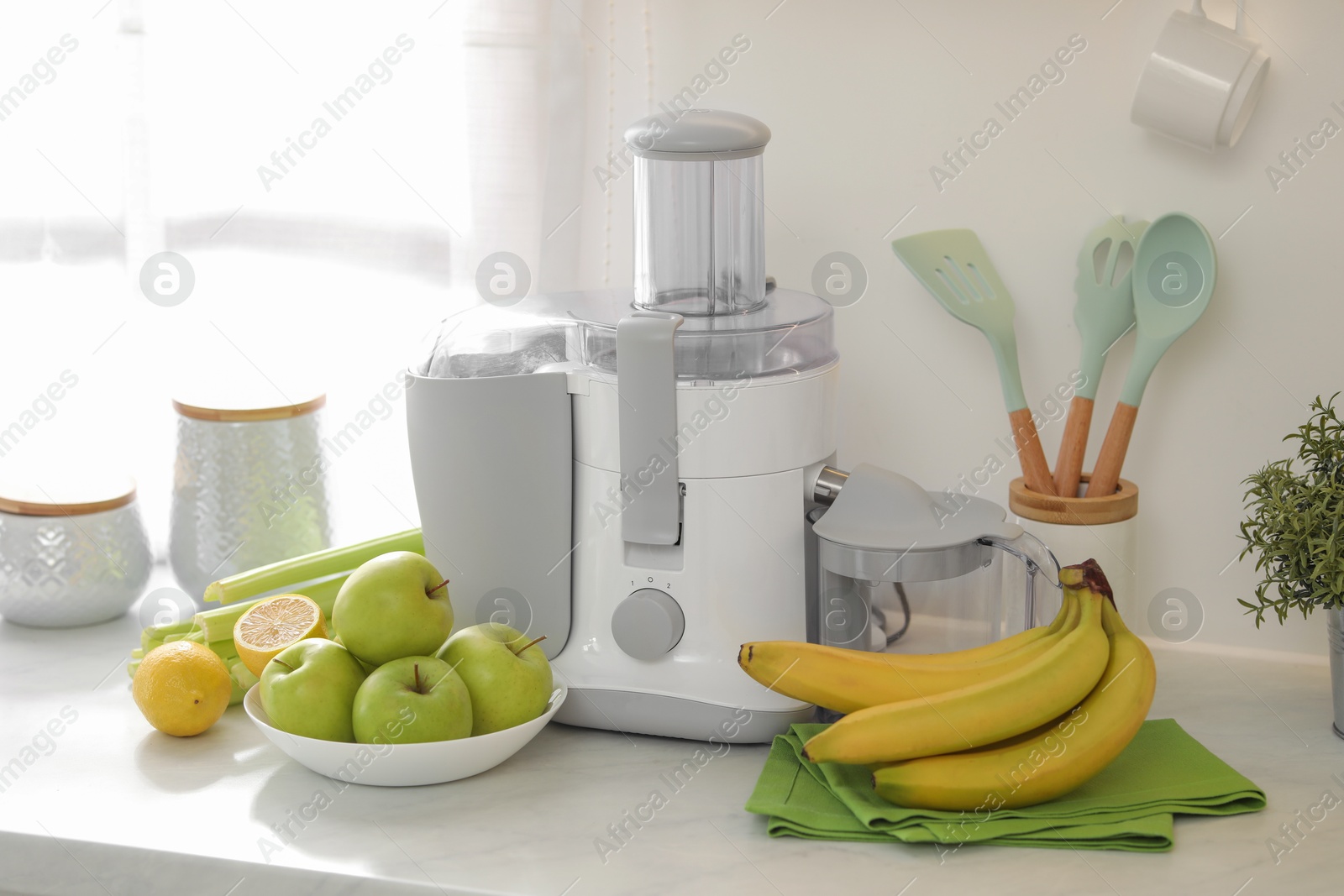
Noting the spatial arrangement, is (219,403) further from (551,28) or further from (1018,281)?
(1018,281)

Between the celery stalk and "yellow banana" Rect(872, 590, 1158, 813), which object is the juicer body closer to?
"yellow banana" Rect(872, 590, 1158, 813)

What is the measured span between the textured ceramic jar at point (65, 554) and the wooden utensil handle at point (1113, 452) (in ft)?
3.11

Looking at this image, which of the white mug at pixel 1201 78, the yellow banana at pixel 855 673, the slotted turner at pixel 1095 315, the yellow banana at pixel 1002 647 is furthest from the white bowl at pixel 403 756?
the white mug at pixel 1201 78

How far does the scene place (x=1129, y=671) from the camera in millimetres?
810

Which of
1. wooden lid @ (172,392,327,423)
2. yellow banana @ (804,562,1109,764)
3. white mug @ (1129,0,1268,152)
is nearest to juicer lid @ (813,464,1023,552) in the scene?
yellow banana @ (804,562,1109,764)

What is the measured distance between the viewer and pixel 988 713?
0.79 metres

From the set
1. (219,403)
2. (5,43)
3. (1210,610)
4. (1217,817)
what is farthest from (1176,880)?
(5,43)

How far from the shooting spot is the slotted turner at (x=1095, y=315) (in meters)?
1.05

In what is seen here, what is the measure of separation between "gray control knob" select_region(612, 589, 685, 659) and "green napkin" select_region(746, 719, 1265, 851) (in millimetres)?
115

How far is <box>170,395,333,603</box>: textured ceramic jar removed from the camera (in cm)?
120

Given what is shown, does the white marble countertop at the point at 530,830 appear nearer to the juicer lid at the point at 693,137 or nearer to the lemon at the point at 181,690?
the lemon at the point at 181,690

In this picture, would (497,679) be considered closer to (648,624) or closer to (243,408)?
(648,624)

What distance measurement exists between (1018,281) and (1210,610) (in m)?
0.36

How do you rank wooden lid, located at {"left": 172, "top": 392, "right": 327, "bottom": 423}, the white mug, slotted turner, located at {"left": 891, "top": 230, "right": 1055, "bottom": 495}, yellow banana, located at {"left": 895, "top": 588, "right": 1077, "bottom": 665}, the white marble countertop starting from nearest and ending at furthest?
the white marble countertop
yellow banana, located at {"left": 895, "top": 588, "right": 1077, "bottom": 665}
the white mug
slotted turner, located at {"left": 891, "top": 230, "right": 1055, "bottom": 495}
wooden lid, located at {"left": 172, "top": 392, "right": 327, "bottom": 423}
